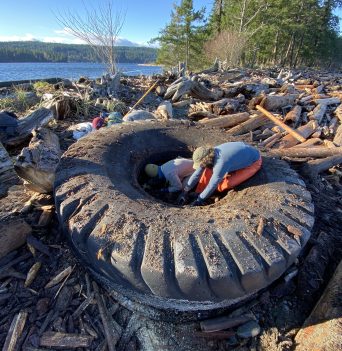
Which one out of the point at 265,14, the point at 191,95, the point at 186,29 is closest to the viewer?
the point at 191,95

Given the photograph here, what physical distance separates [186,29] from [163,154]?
27500 mm

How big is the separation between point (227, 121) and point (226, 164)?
2252 mm

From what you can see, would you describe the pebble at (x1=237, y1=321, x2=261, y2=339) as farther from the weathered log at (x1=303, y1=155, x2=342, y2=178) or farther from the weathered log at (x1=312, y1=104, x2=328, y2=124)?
the weathered log at (x1=312, y1=104, x2=328, y2=124)

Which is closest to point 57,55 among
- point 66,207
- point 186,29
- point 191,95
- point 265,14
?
point 186,29

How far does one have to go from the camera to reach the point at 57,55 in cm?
5775

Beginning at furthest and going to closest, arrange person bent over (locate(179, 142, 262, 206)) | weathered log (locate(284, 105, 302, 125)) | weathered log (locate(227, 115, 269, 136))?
weathered log (locate(284, 105, 302, 125)), weathered log (locate(227, 115, 269, 136)), person bent over (locate(179, 142, 262, 206))

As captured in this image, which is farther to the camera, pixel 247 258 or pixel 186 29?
pixel 186 29

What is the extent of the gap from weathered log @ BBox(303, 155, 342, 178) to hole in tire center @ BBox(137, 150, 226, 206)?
148 cm

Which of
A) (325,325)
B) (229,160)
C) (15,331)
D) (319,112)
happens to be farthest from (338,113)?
(15,331)

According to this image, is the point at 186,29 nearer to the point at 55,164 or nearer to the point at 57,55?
the point at 55,164

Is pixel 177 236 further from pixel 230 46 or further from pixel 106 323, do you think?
pixel 230 46

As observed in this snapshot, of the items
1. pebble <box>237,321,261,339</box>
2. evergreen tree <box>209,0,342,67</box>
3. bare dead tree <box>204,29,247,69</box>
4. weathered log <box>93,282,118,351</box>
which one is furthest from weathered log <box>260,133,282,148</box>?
evergreen tree <box>209,0,342,67</box>

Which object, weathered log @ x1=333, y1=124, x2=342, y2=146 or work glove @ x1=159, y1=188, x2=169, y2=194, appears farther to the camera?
weathered log @ x1=333, y1=124, x2=342, y2=146

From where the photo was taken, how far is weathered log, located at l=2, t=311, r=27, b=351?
5.15 ft
